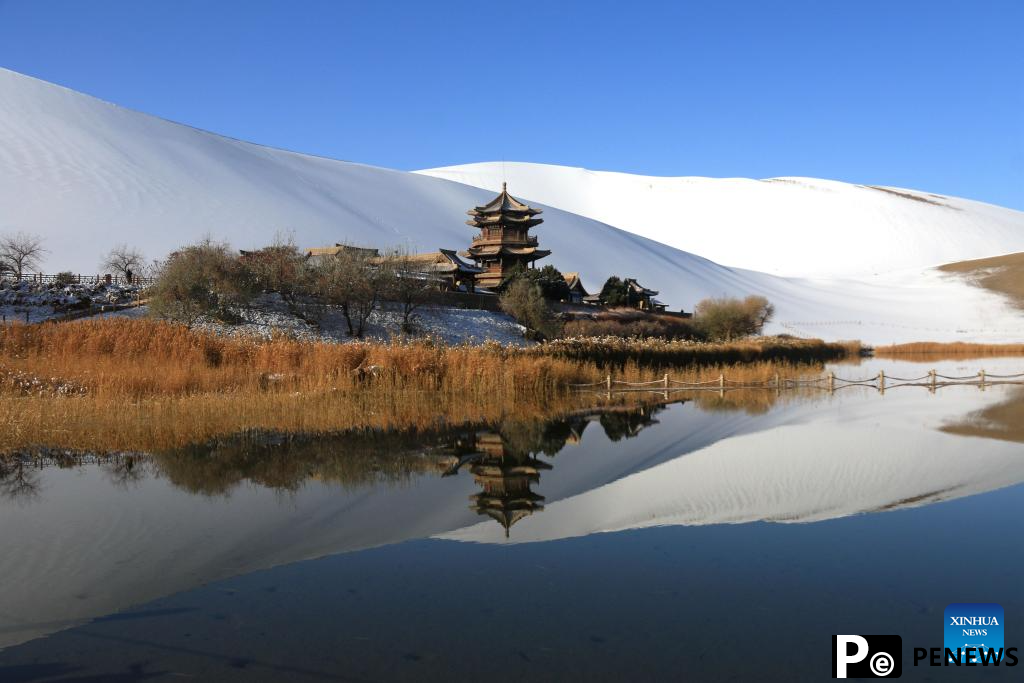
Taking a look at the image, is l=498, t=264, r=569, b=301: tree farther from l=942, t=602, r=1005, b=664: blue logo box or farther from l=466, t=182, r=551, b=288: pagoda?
l=942, t=602, r=1005, b=664: blue logo box

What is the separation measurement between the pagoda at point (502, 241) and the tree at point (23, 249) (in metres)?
20.2

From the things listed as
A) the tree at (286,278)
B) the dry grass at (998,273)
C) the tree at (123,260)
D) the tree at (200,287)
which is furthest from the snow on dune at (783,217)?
the tree at (200,287)

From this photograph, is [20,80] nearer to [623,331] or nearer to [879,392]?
[623,331]

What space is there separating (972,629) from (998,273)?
8601 centimetres

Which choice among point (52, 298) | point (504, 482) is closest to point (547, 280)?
point (52, 298)

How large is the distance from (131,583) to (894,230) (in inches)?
4597

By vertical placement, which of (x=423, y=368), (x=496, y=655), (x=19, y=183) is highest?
(x=19, y=183)

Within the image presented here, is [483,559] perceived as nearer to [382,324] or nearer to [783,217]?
[382,324]

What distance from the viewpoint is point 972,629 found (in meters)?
3.62

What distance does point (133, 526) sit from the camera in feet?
17.9

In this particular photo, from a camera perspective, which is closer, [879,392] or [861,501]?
[861,501]

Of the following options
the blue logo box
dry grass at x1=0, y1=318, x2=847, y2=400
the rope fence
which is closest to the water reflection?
the blue logo box

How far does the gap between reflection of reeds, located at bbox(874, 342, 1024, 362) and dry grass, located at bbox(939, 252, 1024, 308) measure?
2771 centimetres

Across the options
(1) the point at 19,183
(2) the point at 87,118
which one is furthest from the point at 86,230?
(2) the point at 87,118
